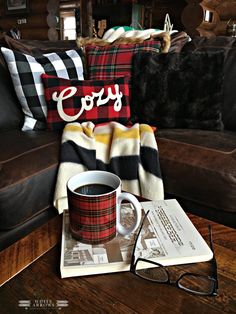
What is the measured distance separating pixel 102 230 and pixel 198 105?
3.23 ft

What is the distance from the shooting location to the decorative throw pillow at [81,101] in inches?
51.4

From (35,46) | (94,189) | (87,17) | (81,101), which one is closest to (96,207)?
(94,189)

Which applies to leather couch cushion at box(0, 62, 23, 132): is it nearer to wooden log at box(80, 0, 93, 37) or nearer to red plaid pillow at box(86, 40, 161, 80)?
red plaid pillow at box(86, 40, 161, 80)

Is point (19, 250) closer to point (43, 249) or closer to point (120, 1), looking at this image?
point (43, 249)

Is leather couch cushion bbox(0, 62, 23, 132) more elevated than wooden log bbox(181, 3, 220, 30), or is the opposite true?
wooden log bbox(181, 3, 220, 30)

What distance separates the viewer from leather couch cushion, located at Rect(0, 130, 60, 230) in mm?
938

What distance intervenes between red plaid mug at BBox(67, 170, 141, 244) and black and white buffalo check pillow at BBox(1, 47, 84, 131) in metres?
0.88

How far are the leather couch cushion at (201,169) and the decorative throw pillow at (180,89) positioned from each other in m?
0.20

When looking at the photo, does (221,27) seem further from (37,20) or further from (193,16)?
(37,20)

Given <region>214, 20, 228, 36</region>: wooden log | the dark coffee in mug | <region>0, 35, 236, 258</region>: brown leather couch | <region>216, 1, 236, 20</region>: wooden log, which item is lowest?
<region>0, 35, 236, 258</region>: brown leather couch

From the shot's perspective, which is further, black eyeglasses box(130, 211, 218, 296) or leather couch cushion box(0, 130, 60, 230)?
leather couch cushion box(0, 130, 60, 230)

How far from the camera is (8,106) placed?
4.64 ft

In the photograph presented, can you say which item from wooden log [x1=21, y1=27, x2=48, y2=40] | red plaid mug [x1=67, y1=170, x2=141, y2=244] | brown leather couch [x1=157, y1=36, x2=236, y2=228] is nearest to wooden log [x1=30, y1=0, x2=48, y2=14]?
wooden log [x1=21, y1=27, x2=48, y2=40]

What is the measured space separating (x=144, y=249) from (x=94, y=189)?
15 cm
